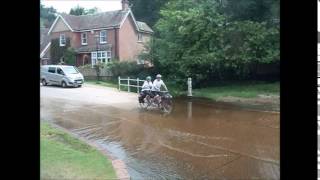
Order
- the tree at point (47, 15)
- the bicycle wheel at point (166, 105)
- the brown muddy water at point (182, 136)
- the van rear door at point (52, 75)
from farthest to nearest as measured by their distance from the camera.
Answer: the bicycle wheel at point (166, 105), the brown muddy water at point (182, 136), the van rear door at point (52, 75), the tree at point (47, 15)

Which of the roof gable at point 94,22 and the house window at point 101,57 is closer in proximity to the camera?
the roof gable at point 94,22

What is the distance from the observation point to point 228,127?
1336 mm

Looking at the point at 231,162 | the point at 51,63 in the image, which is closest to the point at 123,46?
the point at 51,63

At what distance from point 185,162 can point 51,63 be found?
2.04 ft

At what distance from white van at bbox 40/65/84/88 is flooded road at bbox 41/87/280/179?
4cm

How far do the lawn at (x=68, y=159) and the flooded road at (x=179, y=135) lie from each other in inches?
1.9

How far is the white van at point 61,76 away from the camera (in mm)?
1097

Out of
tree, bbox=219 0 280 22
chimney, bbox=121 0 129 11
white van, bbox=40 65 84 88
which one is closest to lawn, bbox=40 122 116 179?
white van, bbox=40 65 84 88

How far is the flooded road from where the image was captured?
4.09ft

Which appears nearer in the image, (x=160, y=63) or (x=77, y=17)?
(x=77, y=17)

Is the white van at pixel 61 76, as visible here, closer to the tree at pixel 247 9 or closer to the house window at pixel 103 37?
the house window at pixel 103 37

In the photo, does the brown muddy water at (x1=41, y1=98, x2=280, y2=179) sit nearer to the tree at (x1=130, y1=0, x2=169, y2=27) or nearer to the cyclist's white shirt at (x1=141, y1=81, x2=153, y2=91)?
the cyclist's white shirt at (x1=141, y1=81, x2=153, y2=91)

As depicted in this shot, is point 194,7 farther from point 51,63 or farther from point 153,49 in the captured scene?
point 51,63

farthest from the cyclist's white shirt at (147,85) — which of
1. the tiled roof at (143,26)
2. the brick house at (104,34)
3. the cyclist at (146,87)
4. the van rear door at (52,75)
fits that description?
the van rear door at (52,75)
